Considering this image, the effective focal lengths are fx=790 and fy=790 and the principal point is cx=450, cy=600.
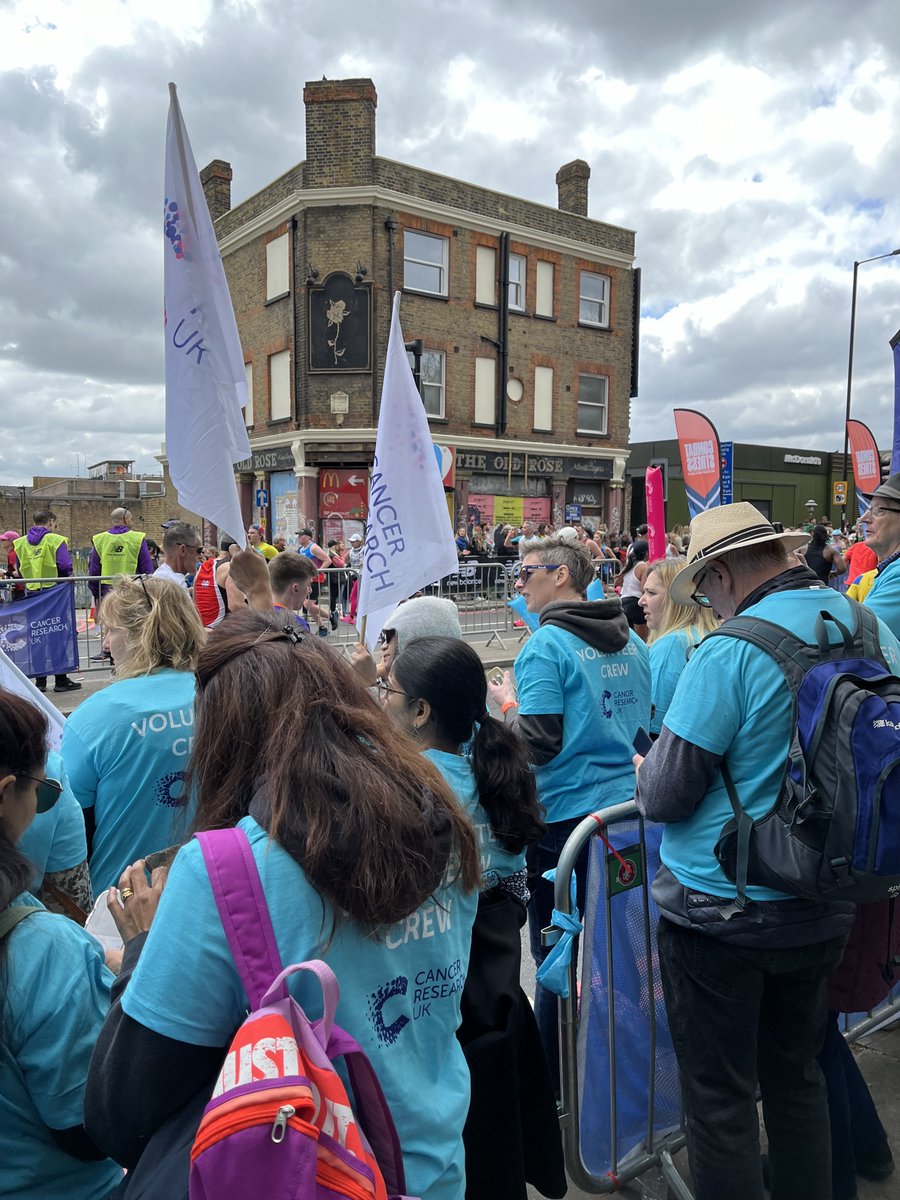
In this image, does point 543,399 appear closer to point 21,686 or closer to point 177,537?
point 177,537

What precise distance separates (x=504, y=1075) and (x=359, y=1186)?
0.90 m

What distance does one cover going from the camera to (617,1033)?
97.8 inches

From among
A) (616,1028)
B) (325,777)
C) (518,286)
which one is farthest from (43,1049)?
(518,286)

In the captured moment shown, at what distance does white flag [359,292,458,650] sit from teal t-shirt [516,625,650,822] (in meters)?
1.00

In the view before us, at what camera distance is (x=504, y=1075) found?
1.83m

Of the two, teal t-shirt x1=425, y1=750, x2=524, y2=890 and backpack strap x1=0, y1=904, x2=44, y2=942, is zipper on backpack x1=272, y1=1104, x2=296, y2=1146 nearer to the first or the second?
backpack strap x1=0, y1=904, x2=44, y2=942

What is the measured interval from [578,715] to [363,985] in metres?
1.88

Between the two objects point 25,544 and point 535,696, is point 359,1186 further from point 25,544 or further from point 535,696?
point 25,544

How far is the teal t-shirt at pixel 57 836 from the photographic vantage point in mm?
2002

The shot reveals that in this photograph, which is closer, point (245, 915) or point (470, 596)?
point (245, 915)

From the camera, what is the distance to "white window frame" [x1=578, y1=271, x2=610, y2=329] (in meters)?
24.2

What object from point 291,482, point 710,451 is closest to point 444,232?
point 291,482

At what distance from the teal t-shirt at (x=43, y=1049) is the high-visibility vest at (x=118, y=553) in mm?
9338

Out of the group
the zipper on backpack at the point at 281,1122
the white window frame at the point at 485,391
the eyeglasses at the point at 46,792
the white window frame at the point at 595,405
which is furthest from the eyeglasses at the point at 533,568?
the white window frame at the point at 595,405
